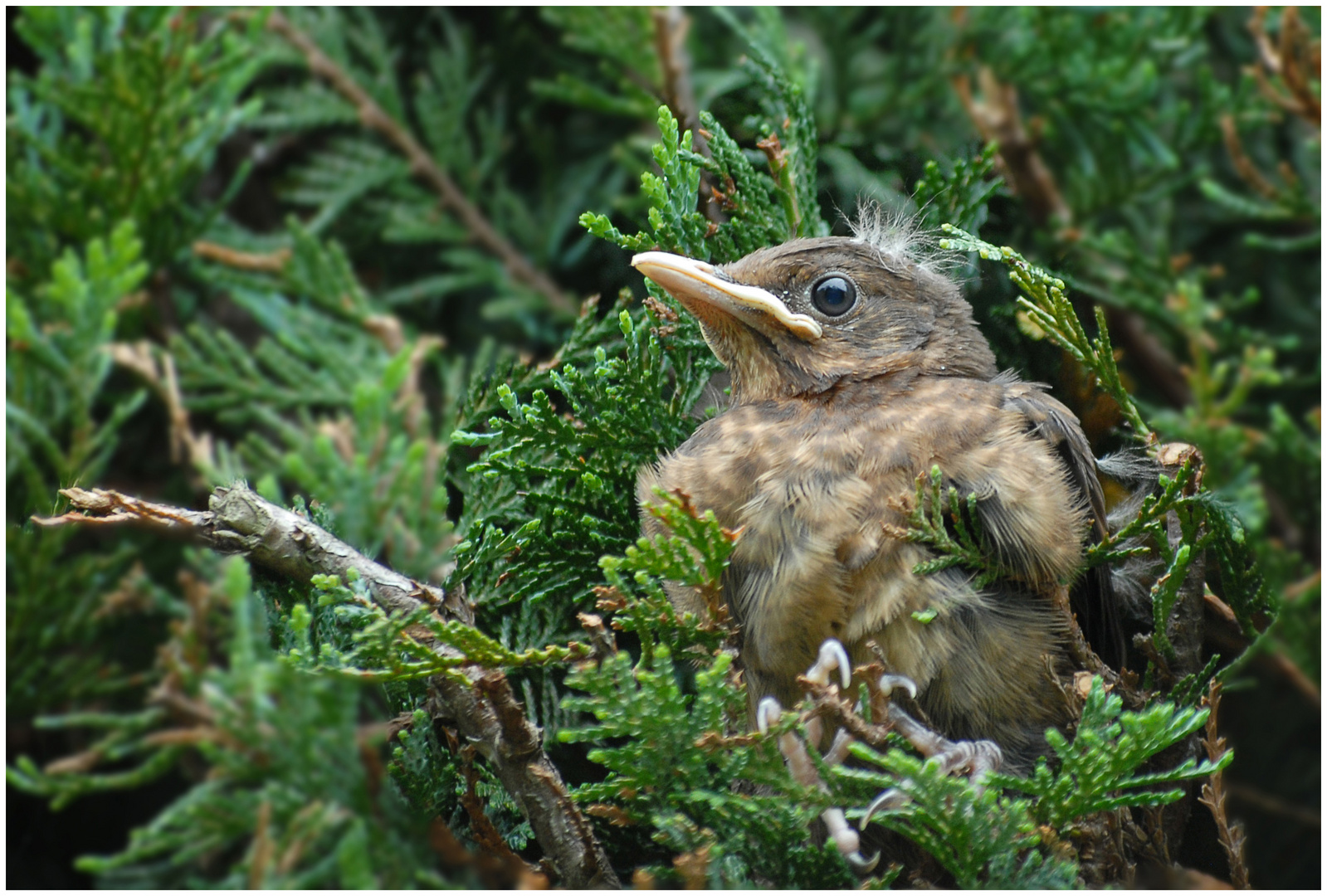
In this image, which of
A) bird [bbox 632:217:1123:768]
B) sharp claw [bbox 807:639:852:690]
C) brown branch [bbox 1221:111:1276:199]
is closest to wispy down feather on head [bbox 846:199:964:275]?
bird [bbox 632:217:1123:768]

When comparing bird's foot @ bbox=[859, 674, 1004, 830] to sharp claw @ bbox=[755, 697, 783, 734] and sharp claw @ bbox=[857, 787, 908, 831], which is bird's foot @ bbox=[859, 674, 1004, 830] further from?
sharp claw @ bbox=[755, 697, 783, 734]

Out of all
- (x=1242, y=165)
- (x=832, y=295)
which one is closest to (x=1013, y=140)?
(x=1242, y=165)

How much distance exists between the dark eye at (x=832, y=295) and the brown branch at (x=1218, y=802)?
0.76 m

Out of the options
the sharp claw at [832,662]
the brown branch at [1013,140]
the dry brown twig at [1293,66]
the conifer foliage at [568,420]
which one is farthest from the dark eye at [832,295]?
the dry brown twig at [1293,66]

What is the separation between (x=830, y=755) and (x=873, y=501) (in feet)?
1.11

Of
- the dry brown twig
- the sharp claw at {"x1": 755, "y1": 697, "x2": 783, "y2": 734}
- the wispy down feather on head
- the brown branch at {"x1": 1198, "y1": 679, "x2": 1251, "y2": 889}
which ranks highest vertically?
the dry brown twig

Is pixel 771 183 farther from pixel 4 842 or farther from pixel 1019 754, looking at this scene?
pixel 4 842

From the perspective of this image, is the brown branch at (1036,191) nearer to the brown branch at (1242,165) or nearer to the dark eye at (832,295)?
the brown branch at (1242,165)

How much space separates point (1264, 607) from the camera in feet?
5.32

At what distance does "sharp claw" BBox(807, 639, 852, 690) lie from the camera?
59.9 inches

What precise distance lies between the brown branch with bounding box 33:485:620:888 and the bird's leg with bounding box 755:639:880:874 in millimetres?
251

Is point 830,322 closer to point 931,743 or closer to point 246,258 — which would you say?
point 931,743

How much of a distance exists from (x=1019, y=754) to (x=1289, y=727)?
151 cm

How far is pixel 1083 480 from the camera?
173cm
